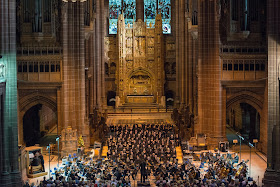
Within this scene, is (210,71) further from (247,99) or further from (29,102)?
(29,102)

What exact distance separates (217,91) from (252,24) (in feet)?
23.4

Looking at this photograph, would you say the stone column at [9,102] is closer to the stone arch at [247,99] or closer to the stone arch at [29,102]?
the stone arch at [29,102]

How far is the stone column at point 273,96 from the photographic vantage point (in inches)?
1162

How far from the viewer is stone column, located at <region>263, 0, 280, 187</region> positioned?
29516mm

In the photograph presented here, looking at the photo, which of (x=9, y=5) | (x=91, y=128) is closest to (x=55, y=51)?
(x=91, y=128)

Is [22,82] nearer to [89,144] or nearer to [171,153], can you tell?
[89,144]

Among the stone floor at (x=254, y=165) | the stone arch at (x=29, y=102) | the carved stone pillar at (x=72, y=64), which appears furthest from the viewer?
the stone arch at (x=29, y=102)

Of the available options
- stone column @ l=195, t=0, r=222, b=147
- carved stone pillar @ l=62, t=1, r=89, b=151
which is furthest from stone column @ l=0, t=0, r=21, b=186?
stone column @ l=195, t=0, r=222, b=147

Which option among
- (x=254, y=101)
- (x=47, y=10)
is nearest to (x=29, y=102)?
(x=47, y=10)

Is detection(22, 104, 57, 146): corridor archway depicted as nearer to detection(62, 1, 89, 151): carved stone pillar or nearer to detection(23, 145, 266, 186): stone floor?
detection(62, 1, 89, 151): carved stone pillar

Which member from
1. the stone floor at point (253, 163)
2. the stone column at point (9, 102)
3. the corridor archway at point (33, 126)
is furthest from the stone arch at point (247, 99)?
the stone column at point (9, 102)

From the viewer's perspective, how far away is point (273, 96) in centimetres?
2989

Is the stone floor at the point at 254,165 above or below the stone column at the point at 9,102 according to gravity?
below

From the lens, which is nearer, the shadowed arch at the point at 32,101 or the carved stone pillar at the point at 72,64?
the carved stone pillar at the point at 72,64
